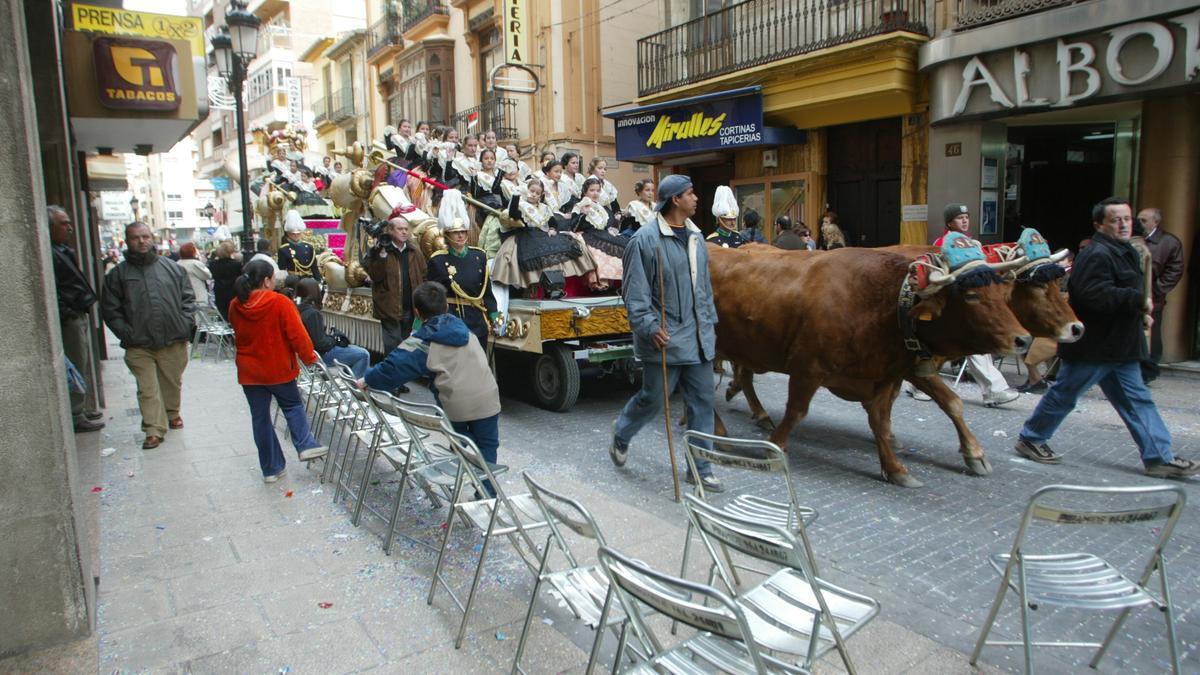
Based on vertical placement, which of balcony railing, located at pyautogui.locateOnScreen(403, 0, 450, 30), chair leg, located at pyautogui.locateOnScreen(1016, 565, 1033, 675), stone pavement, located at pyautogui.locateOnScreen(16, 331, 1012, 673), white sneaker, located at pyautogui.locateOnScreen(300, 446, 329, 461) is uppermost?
balcony railing, located at pyautogui.locateOnScreen(403, 0, 450, 30)

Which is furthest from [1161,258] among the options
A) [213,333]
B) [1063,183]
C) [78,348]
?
[213,333]

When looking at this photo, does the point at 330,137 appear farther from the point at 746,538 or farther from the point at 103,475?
the point at 746,538

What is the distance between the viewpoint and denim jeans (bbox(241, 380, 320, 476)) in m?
5.43

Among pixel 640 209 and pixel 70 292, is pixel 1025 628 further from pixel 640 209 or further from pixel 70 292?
pixel 70 292

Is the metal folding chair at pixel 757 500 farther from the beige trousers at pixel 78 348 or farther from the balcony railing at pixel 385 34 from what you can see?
the balcony railing at pixel 385 34

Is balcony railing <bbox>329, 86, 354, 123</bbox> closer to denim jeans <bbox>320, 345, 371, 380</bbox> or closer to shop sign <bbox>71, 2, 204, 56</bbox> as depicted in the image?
shop sign <bbox>71, 2, 204, 56</bbox>

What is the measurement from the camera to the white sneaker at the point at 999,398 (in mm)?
7277

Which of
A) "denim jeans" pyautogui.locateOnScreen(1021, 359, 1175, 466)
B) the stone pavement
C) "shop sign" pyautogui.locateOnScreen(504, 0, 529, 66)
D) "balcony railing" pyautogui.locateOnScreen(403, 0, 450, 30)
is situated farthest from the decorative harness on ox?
"balcony railing" pyautogui.locateOnScreen(403, 0, 450, 30)

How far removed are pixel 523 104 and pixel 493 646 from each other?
17541 millimetres

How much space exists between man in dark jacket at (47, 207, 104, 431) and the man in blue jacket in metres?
4.18

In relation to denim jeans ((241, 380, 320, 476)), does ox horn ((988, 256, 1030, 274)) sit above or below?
above

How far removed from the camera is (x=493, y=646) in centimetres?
327

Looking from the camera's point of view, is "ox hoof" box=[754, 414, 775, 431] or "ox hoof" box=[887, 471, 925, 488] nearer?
"ox hoof" box=[887, 471, 925, 488]

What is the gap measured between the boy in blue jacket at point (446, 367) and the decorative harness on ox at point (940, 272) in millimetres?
2578
